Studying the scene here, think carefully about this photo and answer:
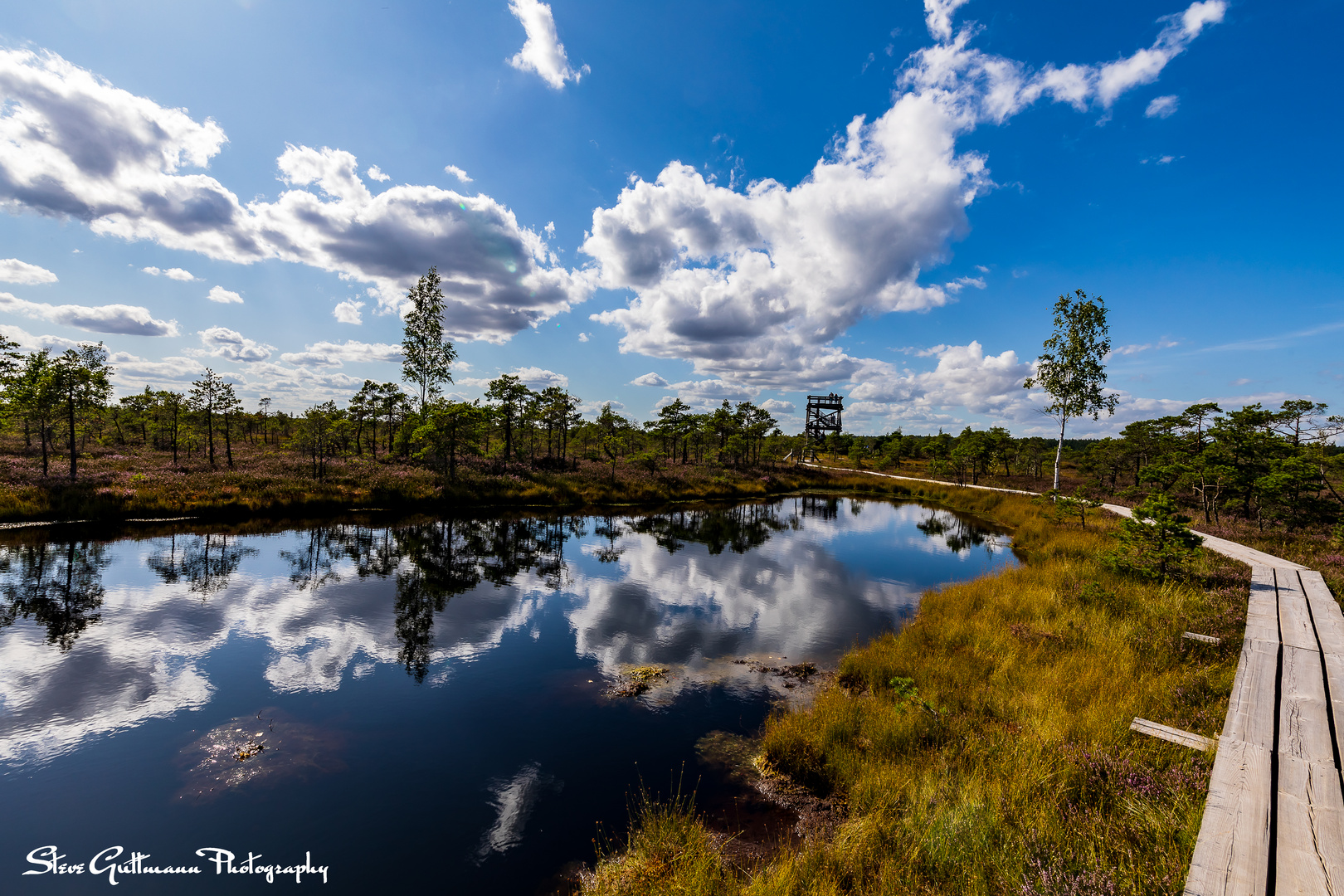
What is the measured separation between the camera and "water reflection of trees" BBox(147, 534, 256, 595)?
15.3 m

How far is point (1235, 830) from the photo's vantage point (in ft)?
12.6

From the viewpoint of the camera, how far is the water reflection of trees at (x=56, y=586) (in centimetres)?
1174

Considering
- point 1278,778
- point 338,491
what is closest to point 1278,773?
point 1278,778

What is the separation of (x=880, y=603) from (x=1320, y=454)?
21802 millimetres

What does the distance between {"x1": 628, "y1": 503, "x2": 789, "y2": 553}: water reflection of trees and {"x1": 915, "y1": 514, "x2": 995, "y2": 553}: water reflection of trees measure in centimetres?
980

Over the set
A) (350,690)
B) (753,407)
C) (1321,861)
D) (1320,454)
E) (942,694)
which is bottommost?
(350,690)

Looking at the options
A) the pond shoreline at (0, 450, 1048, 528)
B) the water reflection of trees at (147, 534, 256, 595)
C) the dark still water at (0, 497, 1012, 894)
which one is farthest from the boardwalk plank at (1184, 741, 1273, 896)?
the pond shoreline at (0, 450, 1048, 528)

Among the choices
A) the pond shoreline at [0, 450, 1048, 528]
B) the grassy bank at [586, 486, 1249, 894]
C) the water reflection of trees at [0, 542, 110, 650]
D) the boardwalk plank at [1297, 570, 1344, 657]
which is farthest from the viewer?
the pond shoreline at [0, 450, 1048, 528]

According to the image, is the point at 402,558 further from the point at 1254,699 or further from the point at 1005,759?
the point at 1254,699

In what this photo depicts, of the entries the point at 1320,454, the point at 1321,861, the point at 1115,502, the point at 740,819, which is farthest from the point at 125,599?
the point at 1115,502

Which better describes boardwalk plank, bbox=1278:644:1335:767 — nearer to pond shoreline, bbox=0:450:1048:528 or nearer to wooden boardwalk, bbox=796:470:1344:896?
wooden boardwalk, bbox=796:470:1344:896

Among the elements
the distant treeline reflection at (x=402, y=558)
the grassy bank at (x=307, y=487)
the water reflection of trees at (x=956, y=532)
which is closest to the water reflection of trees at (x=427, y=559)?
the distant treeline reflection at (x=402, y=558)

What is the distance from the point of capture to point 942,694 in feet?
28.2

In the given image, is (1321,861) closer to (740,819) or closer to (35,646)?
(740,819)
